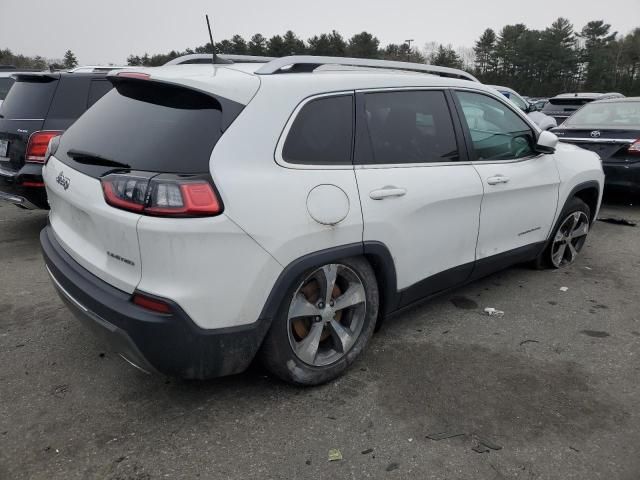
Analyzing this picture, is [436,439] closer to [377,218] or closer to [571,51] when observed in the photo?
[377,218]

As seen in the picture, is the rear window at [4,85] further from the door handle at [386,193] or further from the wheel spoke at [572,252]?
the wheel spoke at [572,252]

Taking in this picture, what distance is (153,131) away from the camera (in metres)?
2.37

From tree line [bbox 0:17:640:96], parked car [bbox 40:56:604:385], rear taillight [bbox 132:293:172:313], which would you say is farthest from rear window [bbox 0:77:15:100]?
tree line [bbox 0:17:640:96]

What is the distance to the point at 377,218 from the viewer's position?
2725 millimetres

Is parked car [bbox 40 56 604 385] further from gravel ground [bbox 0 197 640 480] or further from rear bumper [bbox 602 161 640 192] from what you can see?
rear bumper [bbox 602 161 640 192]

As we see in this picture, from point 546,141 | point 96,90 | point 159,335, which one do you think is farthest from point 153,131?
point 96,90

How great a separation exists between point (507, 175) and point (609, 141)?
433 cm

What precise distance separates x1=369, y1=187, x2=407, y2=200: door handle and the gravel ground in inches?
40.6

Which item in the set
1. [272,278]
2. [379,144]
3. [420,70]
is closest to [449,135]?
[420,70]

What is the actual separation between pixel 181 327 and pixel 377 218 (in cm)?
117

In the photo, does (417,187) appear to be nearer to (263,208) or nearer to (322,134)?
(322,134)

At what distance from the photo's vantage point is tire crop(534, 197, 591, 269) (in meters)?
4.51

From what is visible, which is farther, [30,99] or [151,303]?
[30,99]

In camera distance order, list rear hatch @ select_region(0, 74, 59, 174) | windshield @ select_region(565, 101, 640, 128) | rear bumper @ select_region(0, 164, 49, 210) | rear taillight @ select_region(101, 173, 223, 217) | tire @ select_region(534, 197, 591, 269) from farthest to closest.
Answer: windshield @ select_region(565, 101, 640, 128) → rear hatch @ select_region(0, 74, 59, 174) → rear bumper @ select_region(0, 164, 49, 210) → tire @ select_region(534, 197, 591, 269) → rear taillight @ select_region(101, 173, 223, 217)
